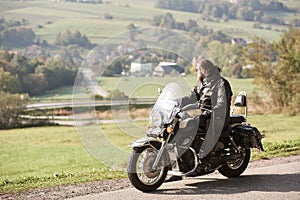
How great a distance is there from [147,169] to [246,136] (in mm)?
1998

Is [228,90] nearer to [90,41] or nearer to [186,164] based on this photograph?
[186,164]

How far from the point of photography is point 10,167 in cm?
2356

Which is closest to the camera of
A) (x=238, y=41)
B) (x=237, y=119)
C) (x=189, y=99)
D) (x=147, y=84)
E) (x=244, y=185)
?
(x=244, y=185)

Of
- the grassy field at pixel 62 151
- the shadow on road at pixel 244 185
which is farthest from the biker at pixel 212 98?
the grassy field at pixel 62 151

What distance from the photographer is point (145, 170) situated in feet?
25.5

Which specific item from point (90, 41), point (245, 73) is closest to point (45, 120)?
point (245, 73)

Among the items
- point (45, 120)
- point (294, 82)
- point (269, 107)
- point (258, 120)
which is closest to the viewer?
point (258, 120)

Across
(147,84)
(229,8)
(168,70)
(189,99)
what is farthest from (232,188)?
(229,8)

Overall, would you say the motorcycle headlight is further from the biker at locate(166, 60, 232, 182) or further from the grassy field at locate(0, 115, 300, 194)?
the grassy field at locate(0, 115, 300, 194)

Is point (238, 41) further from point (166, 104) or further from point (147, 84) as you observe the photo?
point (166, 104)

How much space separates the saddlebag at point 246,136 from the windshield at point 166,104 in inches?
49.0

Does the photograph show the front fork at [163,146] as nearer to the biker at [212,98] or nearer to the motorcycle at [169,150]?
the motorcycle at [169,150]

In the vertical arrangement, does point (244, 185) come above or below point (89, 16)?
below

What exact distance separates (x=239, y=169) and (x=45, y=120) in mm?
40691
